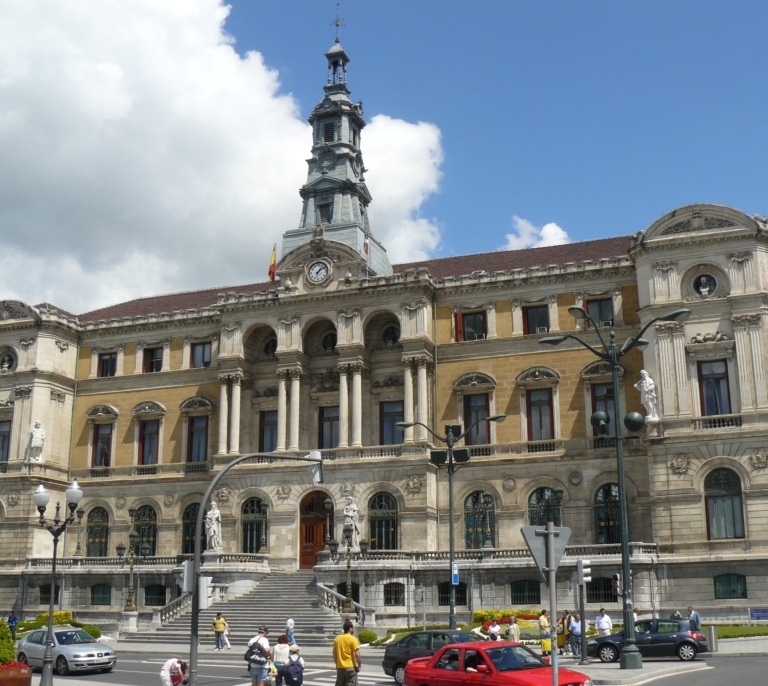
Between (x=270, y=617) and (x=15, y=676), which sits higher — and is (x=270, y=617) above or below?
above

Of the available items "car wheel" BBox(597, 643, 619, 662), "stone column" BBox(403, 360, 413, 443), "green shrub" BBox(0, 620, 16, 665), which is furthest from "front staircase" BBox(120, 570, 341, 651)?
"green shrub" BBox(0, 620, 16, 665)

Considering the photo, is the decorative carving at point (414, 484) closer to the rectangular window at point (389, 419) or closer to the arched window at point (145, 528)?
the rectangular window at point (389, 419)

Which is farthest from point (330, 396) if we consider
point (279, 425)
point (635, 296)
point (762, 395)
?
point (762, 395)

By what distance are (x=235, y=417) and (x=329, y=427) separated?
529 centimetres

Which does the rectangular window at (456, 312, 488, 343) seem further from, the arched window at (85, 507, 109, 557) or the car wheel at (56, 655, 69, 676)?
the car wheel at (56, 655, 69, 676)

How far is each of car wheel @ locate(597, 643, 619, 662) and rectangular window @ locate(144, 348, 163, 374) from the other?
36554 millimetres

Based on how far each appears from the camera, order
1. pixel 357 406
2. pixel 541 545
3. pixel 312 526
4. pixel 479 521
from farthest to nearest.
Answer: pixel 312 526
pixel 357 406
pixel 479 521
pixel 541 545

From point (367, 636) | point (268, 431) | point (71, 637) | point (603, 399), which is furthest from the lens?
point (268, 431)

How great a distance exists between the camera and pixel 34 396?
59625 mm

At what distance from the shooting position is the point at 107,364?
62906 millimetres

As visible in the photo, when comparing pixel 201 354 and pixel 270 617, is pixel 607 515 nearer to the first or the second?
pixel 270 617

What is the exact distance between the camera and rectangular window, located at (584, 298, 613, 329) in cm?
5171

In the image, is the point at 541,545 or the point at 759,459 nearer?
the point at 541,545

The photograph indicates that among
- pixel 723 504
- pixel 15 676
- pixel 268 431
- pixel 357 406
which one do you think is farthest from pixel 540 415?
pixel 15 676
